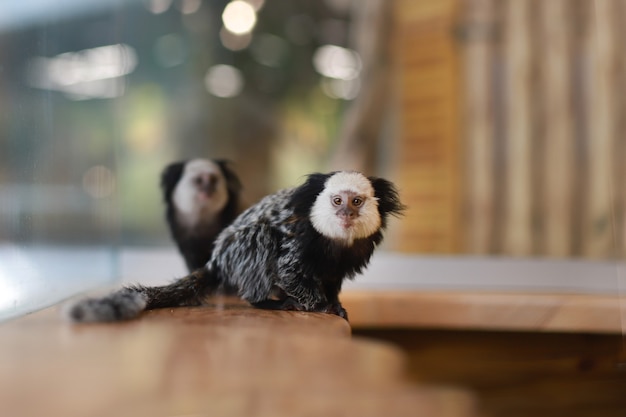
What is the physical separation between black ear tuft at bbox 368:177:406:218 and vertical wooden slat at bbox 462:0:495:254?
126 cm

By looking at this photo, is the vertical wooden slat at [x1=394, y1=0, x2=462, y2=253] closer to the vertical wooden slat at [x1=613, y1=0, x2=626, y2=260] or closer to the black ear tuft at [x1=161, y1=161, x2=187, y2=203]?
the vertical wooden slat at [x1=613, y1=0, x2=626, y2=260]

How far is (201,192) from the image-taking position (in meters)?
1.20

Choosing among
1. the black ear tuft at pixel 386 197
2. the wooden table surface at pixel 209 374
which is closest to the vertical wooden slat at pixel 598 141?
the black ear tuft at pixel 386 197

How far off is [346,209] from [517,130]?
170cm

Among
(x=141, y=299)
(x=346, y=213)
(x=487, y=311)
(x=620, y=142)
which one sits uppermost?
(x=620, y=142)

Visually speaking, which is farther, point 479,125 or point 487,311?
point 479,125

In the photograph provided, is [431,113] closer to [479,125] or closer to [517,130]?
[479,125]

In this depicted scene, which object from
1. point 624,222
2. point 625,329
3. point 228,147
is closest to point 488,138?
point 624,222

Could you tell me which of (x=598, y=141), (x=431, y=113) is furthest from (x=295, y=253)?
(x=598, y=141)

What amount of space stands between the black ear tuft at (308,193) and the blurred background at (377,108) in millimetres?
525

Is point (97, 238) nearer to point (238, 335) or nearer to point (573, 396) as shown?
point (238, 335)

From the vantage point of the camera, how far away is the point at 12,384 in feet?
1.69

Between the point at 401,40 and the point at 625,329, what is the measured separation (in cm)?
129

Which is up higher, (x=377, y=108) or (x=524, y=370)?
(x=377, y=108)
